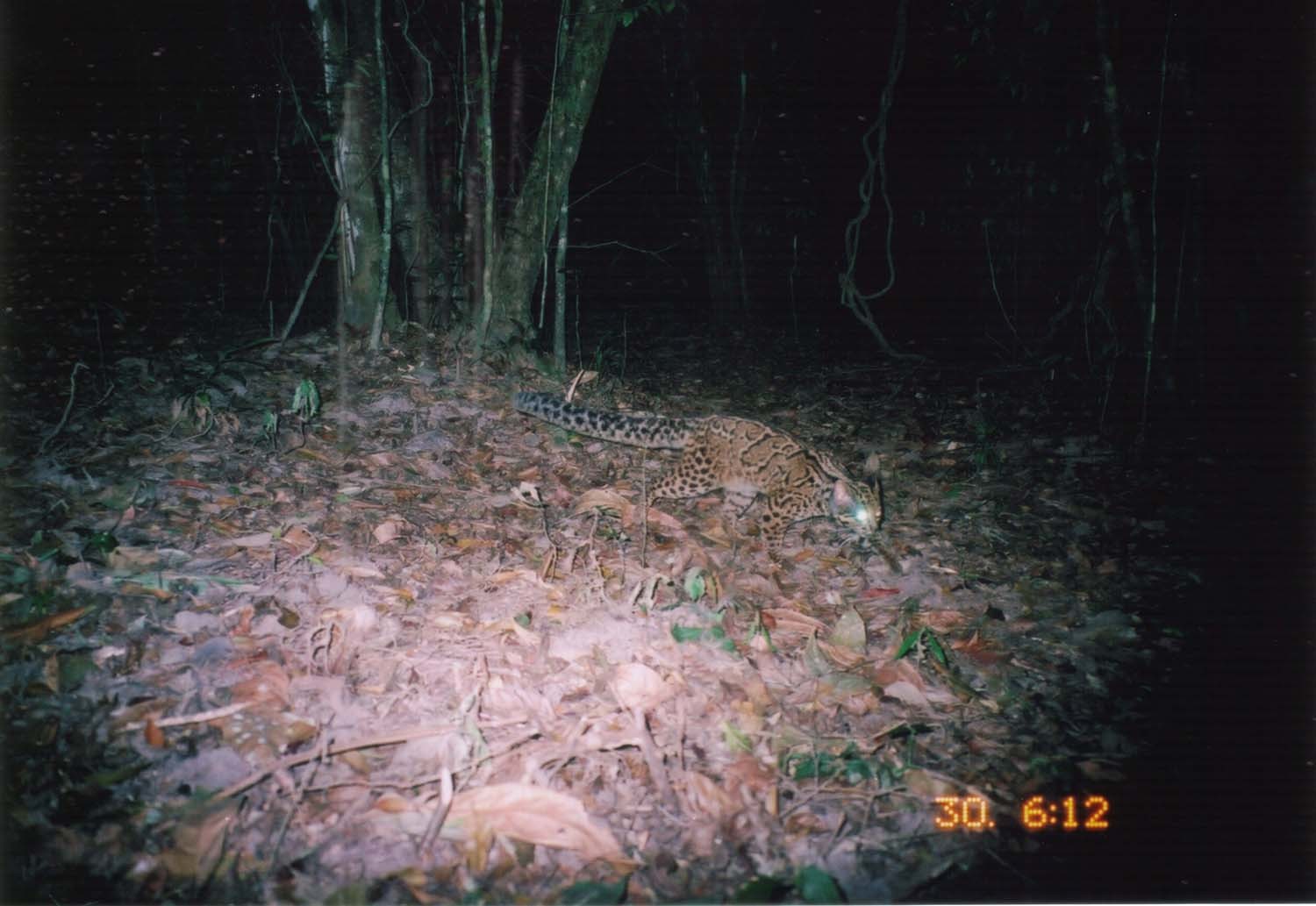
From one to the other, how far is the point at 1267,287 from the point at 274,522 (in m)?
13.7

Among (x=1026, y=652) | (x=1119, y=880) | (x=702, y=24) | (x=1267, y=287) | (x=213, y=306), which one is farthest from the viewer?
(x=702, y=24)

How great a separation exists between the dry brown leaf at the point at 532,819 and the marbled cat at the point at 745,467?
11.4ft

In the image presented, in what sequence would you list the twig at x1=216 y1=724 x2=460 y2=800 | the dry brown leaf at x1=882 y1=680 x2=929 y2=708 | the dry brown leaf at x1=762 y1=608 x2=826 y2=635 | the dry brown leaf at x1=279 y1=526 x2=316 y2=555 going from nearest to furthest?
the twig at x1=216 y1=724 x2=460 y2=800 → the dry brown leaf at x1=882 y1=680 x2=929 y2=708 → the dry brown leaf at x1=279 y1=526 x2=316 y2=555 → the dry brown leaf at x1=762 y1=608 x2=826 y2=635

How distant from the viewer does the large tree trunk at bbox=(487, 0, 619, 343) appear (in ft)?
30.5

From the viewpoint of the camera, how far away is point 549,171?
9562mm

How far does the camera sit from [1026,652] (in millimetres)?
5223

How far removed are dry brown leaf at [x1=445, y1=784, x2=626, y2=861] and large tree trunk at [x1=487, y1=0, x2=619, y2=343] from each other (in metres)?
7.17

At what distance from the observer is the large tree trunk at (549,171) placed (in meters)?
9.30

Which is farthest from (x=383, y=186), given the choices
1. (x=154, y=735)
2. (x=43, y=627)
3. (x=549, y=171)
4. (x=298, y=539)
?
(x=154, y=735)

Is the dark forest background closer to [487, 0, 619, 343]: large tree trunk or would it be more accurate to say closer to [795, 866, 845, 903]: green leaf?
[487, 0, 619, 343]: large tree trunk

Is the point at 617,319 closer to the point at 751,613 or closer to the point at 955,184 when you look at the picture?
the point at 955,184

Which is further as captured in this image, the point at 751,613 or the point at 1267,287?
the point at 1267,287

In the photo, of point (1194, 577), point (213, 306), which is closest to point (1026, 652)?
point (1194, 577)

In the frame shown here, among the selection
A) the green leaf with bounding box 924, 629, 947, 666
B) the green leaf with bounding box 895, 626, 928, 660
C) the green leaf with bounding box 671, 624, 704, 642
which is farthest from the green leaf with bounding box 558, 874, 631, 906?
the green leaf with bounding box 924, 629, 947, 666
